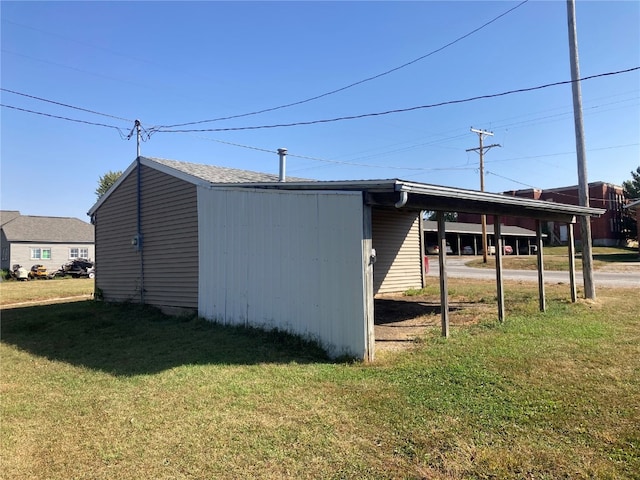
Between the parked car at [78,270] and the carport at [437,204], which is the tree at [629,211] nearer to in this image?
the carport at [437,204]

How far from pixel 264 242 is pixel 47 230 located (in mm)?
35957

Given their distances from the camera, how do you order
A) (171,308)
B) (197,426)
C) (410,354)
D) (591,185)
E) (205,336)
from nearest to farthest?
(197,426)
(410,354)
(205,336)
(171,308)
(591,185)

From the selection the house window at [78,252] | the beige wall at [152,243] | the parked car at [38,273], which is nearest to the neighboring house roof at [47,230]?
the house window at [78,252]

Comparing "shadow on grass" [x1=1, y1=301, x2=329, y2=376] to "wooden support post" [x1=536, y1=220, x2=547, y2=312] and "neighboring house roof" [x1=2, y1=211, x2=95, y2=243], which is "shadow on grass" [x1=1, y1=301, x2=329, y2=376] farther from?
"neighboring house roof" [x1=2, y1=211, x2=95, y2=243]

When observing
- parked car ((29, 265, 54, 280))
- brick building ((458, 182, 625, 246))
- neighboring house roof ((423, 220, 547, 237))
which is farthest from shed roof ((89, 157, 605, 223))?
brick building ((458, 182, 625, 246))

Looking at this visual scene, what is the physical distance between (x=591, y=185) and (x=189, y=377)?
5051 cm

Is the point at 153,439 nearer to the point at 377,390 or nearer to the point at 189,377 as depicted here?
the point at 189,377

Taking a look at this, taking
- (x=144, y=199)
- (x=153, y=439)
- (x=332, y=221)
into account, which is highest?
(x=144, y=199)

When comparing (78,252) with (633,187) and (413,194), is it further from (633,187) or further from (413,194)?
(633,187)

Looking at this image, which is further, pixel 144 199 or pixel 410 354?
pixel 144 199

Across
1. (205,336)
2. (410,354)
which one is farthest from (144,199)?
(410,354)

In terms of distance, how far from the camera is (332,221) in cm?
643

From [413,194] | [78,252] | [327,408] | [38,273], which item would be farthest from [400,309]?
[78,252]

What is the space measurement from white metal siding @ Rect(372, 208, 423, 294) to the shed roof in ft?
14.6
